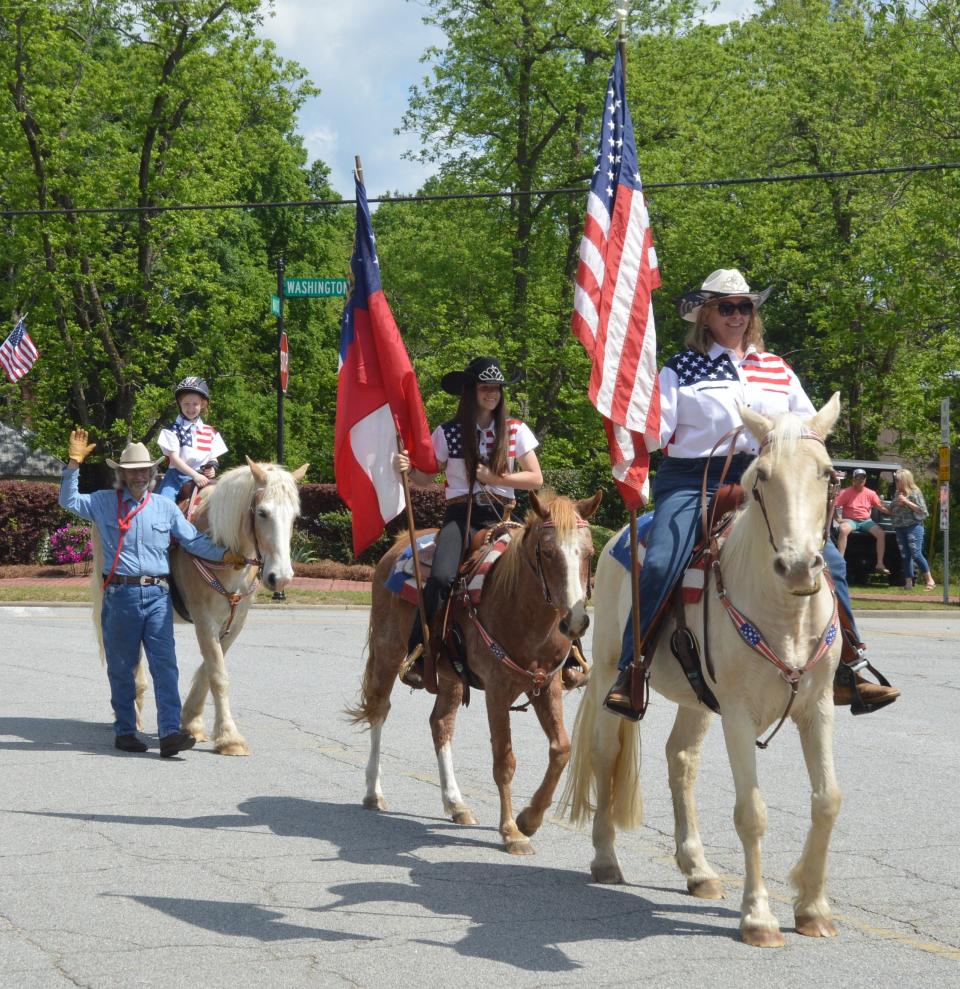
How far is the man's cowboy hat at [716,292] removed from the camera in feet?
22.2

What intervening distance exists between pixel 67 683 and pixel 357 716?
5848mm

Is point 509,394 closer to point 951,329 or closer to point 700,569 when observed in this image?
point 951,329

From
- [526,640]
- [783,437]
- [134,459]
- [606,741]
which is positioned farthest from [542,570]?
[134,459]

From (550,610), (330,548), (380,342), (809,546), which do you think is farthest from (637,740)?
(330,548)


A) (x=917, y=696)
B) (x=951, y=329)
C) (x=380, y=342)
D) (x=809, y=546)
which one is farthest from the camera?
(x=951, y=329)

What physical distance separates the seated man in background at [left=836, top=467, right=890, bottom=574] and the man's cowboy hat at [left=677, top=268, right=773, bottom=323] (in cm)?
2031

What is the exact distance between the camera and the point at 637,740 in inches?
278

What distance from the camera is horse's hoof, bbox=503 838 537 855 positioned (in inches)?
291

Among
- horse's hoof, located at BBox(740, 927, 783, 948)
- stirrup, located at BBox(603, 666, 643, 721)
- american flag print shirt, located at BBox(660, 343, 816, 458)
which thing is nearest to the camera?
horse's hoof, located at BBox(740, 927, 783, 948)

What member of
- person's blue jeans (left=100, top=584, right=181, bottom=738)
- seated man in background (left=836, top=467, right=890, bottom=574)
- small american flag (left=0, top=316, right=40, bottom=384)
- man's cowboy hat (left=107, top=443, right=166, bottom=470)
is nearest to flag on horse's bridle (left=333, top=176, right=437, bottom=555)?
person's blue jeans (left=100, top=584, right=181, bottom=738)

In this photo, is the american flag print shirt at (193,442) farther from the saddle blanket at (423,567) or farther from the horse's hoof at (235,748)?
the saddle blanket at (423,567)

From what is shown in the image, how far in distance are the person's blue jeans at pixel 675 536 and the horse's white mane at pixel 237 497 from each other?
386 cm

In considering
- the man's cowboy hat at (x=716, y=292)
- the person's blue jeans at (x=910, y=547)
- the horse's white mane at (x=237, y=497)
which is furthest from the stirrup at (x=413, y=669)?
the person's blue jeans at (x=910, y=547)

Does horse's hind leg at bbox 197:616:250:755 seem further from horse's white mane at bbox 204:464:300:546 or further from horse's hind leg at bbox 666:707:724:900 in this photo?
horse's hind leg at bbox 666:707:724:900
